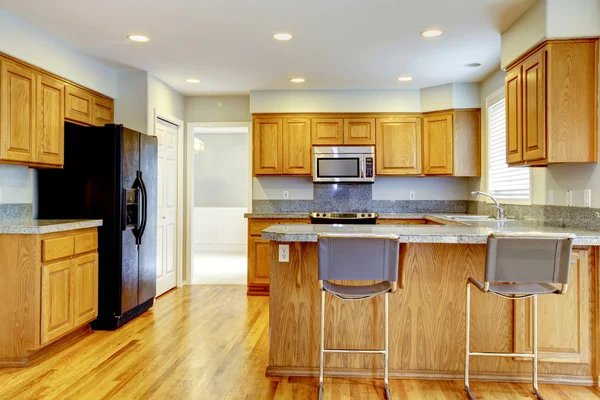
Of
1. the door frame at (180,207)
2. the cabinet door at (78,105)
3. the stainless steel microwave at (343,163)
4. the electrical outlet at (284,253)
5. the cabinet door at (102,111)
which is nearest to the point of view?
the electrical outlet at (284,253)

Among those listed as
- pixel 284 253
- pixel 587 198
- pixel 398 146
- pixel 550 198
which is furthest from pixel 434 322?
pixel 398 146

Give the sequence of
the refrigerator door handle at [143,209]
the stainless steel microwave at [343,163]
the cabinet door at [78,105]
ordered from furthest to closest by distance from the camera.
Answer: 1. the stainless steel microwave at [343,163]
2. the refrigerator door handle at [143,209]
3. the cabinet door at [78,105]

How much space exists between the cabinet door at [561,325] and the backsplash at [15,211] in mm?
3639

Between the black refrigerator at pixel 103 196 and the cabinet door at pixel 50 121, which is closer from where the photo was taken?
the cabinet door at pixel 50 121

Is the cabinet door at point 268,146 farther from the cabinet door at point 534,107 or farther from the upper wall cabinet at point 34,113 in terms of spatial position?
the cabinet door at point 534,107

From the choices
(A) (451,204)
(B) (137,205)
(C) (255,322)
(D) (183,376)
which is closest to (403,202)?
(A) (451,204)

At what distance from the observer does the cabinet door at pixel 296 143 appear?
555cm

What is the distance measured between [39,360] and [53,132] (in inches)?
68.9

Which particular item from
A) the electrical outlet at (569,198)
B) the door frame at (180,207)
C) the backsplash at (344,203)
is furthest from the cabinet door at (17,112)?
the electrical outlet at (569,198)

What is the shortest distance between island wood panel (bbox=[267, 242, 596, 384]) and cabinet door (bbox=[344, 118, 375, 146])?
2.91 m

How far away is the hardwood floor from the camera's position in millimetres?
2607

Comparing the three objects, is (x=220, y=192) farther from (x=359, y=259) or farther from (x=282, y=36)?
(x=359, y=259)

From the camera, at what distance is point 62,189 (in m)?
3.91

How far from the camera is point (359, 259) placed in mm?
2398
